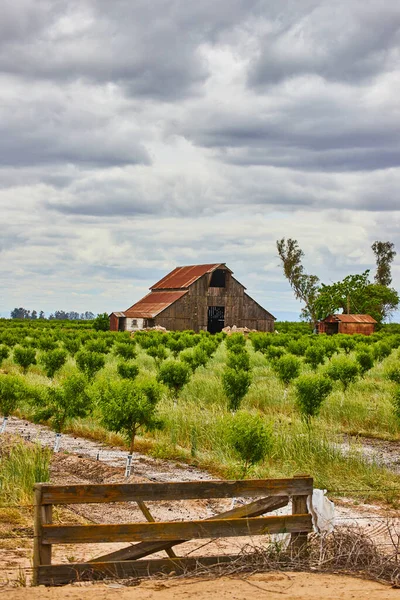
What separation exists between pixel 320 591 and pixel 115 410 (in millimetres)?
8359

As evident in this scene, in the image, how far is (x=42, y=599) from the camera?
7090 mm

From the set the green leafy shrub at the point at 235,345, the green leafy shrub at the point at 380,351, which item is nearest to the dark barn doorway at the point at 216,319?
the green leafy shrub at the point at 235,345

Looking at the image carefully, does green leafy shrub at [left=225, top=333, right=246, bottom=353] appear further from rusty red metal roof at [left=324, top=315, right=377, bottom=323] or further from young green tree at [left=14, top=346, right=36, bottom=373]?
rusty red metal roof at [left=324, top=315, right=377, bottom=323]

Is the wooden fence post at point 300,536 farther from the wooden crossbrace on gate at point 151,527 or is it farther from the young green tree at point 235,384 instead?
the young green tree at point 235,384

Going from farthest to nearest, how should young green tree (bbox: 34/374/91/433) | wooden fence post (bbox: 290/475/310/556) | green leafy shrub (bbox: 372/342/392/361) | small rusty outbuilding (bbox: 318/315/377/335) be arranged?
small rusty outbuilding (bbox: 318/315/377/335) < green leafy shrub (bbox: 372/342/392/361) < young green tree (bbox: 34/374/91/433) < wooden fence post (bbox: 290/475/310/556)

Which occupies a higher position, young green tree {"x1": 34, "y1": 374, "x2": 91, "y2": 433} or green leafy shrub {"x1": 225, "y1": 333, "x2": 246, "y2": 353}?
green leafy shrub {"x1": 225, "y1": 333, "x2": 246, "y2": 353}

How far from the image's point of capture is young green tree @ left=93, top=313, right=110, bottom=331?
75.6m

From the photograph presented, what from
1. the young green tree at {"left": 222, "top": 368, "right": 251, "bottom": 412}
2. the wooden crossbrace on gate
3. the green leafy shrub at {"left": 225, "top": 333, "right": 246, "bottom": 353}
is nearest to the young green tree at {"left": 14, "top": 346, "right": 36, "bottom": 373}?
the green leafy shrub at {"left": 225, "top": 333, "right": 246, "bottom": 353}

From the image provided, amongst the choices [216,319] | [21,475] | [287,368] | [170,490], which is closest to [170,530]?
[170,490]

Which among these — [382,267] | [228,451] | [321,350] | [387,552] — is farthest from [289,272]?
[387,552]

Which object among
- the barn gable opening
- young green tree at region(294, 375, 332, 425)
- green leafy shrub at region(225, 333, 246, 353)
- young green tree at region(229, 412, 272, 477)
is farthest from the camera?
the barn gable opening

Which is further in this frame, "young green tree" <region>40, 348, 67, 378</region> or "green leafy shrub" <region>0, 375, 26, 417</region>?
"young green tree" <region>40, 348, 67, 378</region>

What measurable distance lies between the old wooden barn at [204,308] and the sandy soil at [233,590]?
55.5 metres

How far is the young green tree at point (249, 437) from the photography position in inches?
536
